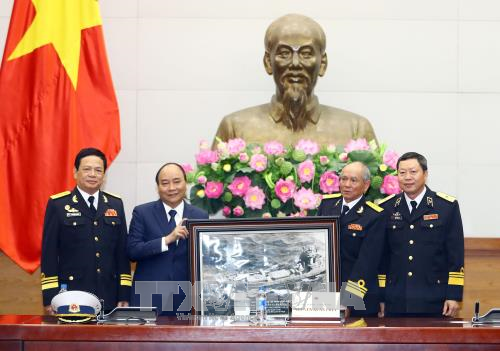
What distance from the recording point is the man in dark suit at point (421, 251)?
4.73 m

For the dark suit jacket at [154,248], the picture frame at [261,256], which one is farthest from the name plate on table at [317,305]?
the dark suit jacket at [154,248]

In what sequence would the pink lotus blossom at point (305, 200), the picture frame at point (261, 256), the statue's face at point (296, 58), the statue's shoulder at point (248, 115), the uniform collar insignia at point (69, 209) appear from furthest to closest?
the statue's shoulder at point (248, 115), the statue's face at point (296, 58), the pink lotus blossom at point (305, 200), the uniform collar insignia at point (69, 209), the picture frame at point (261, 256)

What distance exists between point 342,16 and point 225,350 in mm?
4060

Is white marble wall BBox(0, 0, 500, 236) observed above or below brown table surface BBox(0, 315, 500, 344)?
above

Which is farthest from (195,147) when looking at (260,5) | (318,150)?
(318,150)

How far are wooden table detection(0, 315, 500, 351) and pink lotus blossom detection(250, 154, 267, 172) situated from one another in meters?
1.72

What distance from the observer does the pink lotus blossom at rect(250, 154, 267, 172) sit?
16.9 feet

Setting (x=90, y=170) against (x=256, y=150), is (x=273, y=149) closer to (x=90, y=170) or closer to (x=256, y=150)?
(x=256, y=150)

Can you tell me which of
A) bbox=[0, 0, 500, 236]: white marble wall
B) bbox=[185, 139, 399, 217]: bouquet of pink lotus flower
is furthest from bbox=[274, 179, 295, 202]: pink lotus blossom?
bbox=[0, 0, 500, 236]: white marble wall

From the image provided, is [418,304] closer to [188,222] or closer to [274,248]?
[274,248]

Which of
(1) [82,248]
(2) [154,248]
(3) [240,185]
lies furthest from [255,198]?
(1) [82,248]

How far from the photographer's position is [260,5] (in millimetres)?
7047

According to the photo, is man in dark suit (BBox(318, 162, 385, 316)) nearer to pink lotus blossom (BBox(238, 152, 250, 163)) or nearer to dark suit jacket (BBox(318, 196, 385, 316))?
dark suit jacket (BBox(318, 196, 385, 316))

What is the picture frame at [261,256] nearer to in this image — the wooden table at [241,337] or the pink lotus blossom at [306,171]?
the wooden table at [241,337]
